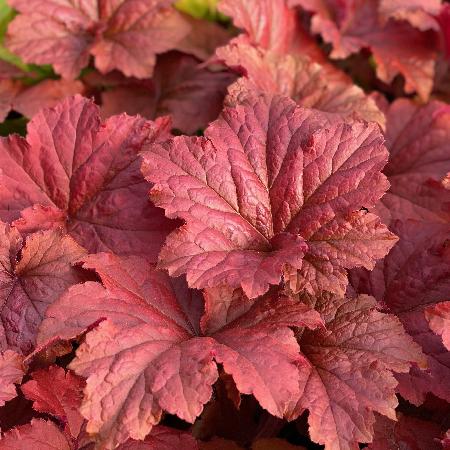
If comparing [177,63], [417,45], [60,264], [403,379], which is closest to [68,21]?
[177,63]

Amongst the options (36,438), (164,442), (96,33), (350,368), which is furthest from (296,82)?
(36,438)

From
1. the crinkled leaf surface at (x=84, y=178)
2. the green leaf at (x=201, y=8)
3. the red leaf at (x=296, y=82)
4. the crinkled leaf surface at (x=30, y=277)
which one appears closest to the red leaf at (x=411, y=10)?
the red leaf at (x=296, y=82)

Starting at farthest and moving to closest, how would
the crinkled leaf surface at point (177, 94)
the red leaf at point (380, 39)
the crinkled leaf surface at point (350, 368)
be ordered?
the red leaf at point (380, 39), the crinkled leaf surface at point (177, 94), the crinkled leaf surface at point (350, 368)

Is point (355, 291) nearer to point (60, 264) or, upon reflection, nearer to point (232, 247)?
point (232, 247)

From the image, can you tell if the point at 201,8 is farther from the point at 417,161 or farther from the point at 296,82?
the point at 417,161

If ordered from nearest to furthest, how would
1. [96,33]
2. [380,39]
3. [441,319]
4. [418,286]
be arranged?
[441,319] → [418,286] → [96,33] → [380,39]

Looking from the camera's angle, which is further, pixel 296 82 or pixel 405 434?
pixel 296 82

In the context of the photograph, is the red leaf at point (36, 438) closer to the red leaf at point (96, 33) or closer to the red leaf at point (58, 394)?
the red leaf at point (58, 394)
